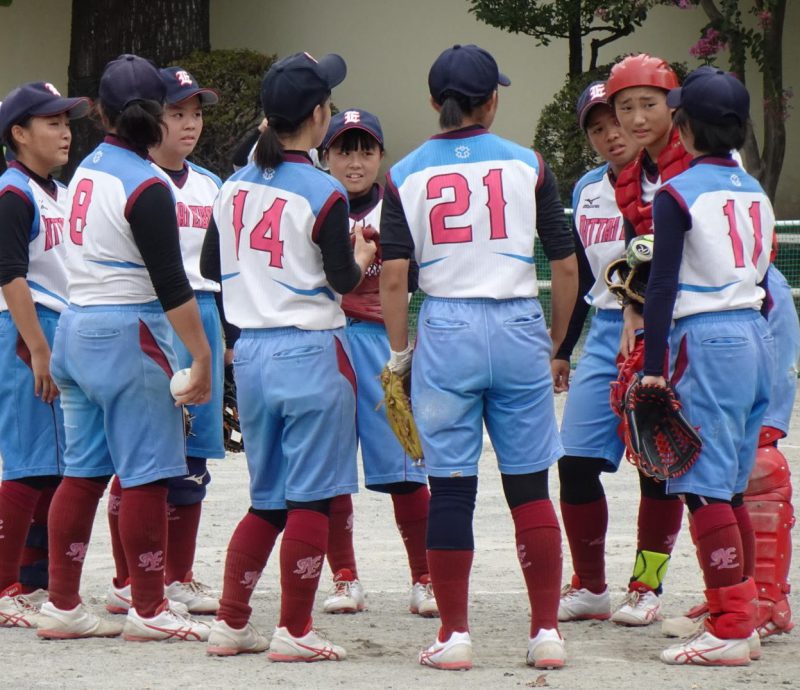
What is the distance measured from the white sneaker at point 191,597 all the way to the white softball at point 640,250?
82.1 inches

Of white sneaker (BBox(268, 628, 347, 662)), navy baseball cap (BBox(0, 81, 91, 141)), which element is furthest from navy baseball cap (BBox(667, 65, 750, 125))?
navy baseball cap (BBox(0, 81, 91, 141))

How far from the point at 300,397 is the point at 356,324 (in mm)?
892

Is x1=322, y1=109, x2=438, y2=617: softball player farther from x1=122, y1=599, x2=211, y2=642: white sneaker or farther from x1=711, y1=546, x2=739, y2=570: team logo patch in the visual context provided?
x1=711, y1=546, x2=739, y2=570: team logo patch

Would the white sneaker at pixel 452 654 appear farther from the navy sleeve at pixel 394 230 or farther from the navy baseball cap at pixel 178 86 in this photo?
the navy baseball cap at pixel 178 86

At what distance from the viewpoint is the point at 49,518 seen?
17.1 feet

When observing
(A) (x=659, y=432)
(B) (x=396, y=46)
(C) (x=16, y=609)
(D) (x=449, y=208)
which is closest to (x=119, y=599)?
(C) (x=16, y=609)

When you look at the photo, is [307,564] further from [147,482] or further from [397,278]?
[397,278]

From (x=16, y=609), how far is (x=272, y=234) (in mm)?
1778

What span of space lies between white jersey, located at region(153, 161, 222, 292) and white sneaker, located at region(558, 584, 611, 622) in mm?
1776

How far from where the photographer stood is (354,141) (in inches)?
227

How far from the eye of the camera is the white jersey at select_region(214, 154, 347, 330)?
4801mm

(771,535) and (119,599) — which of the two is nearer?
(771,535)

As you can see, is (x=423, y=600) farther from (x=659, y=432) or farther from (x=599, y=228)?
(x=599, y=228)

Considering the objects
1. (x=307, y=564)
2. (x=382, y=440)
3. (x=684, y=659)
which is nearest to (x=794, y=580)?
(x=684, y=659)
